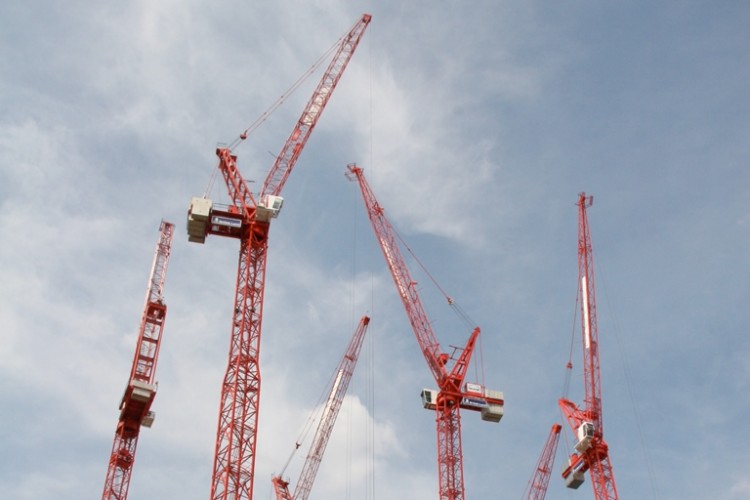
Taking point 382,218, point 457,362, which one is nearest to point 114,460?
point 457,362

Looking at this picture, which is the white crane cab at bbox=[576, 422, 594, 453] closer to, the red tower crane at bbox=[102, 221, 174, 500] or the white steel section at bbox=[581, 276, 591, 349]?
the white steel section at bbox=[581, 276, 591, 349]

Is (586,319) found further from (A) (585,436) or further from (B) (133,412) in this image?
(B) (133,412)

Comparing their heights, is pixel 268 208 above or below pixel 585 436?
above

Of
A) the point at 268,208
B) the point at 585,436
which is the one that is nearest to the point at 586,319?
the point at 585,436

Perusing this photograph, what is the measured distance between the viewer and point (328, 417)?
4929 inches

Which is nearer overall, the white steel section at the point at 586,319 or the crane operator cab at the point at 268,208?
the crane operator cab at the point at 268,208

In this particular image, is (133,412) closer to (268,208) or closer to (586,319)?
(268,208)

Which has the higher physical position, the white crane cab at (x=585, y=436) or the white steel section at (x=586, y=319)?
the white steel section at (x=586, y=319)

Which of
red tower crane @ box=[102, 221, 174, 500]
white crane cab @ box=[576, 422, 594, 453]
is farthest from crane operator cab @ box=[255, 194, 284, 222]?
white crane cab @ box=[576, 422, 594, 453]

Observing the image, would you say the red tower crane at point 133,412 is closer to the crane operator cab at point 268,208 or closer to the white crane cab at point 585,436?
the crane operator cab at point 268,208

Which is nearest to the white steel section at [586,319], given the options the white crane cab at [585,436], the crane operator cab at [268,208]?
the white crane cab at [585,436]

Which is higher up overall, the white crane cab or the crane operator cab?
the crane operator cab

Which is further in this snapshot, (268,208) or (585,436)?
(585,436)

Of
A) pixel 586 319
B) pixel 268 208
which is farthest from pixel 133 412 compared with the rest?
pixel 586 319
